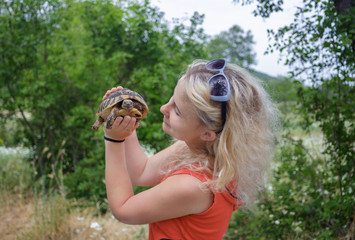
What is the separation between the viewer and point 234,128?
4.42 feet

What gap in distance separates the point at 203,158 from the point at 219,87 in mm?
329

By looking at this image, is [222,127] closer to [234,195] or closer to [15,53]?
[234,195]

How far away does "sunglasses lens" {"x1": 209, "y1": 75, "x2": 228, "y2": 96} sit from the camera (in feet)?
4.27

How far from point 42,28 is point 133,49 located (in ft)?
4.66

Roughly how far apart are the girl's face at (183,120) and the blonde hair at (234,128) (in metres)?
0.03

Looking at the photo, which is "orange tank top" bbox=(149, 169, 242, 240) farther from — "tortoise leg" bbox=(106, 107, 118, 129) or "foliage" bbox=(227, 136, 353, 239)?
"foliage" bbox=(227, 136, 353, 239)

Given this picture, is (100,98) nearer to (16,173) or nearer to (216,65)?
(16,173)

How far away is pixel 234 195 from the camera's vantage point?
4.63ft

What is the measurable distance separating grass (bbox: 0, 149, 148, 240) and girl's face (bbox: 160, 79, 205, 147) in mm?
2411

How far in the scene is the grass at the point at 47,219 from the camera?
3.51 metres

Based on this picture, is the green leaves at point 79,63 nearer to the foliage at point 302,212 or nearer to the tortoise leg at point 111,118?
the foliage at point 302,212

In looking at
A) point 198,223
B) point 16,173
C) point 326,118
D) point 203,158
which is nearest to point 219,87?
point 203,158

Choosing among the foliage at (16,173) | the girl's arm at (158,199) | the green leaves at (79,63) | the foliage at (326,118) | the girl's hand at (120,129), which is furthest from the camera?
the foliage at (16,173)

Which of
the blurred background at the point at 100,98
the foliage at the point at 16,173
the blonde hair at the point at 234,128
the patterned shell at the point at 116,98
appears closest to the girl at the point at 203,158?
the blonde hair at the point at 234,128
